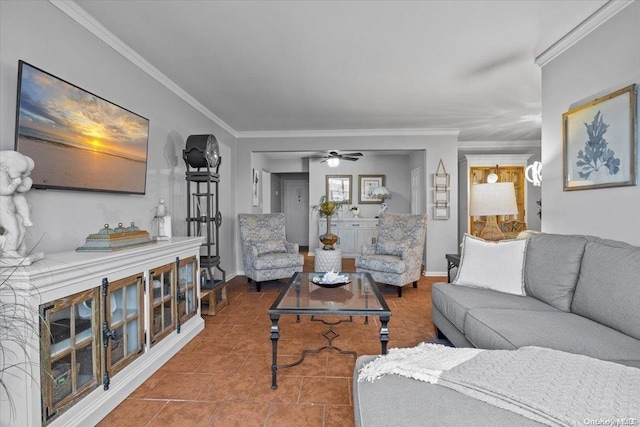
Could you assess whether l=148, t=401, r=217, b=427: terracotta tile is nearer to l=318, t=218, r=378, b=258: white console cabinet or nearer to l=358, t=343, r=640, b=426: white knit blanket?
l=358, t=343, r=640, b=426: white knit blanket

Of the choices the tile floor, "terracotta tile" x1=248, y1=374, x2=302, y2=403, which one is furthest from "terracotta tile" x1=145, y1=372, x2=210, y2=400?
"terracotta tile" x1=248, y1=374, x2=302, y2=403

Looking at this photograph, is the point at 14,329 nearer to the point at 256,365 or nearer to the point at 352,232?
the point at 256,365

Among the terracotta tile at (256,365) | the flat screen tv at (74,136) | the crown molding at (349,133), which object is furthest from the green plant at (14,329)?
the crown molding at (349,133)

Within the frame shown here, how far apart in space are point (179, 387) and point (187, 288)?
902 millimetres

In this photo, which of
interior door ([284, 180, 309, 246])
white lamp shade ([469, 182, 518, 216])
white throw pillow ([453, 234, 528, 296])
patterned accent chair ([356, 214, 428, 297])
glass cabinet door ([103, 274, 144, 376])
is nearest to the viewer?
glass cabinet door ([103, 274, 144, 376])

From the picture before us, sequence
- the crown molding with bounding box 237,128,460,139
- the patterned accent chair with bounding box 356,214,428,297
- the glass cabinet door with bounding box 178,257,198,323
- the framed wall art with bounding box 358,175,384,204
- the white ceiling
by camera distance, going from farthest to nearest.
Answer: the framed wall art with bounding box 358,175,384,204, the crown molding with bounding box 237,128,460,139, the patterned accent chair with bounding box 356,214,428,297, the glass cabinet door with bounding box 178,257,198,323, the white ceiling

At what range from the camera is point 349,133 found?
5.37 meters

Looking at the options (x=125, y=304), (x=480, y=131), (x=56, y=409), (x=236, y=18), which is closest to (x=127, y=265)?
(x=125, y=304)

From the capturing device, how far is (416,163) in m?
6.43

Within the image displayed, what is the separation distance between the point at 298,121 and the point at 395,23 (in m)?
2.67

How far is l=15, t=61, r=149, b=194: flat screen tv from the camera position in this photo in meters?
1.72

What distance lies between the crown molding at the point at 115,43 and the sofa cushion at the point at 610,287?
3555mm

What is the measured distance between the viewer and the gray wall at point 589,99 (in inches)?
77.5

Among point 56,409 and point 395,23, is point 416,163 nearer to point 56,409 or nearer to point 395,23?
point 395,23
